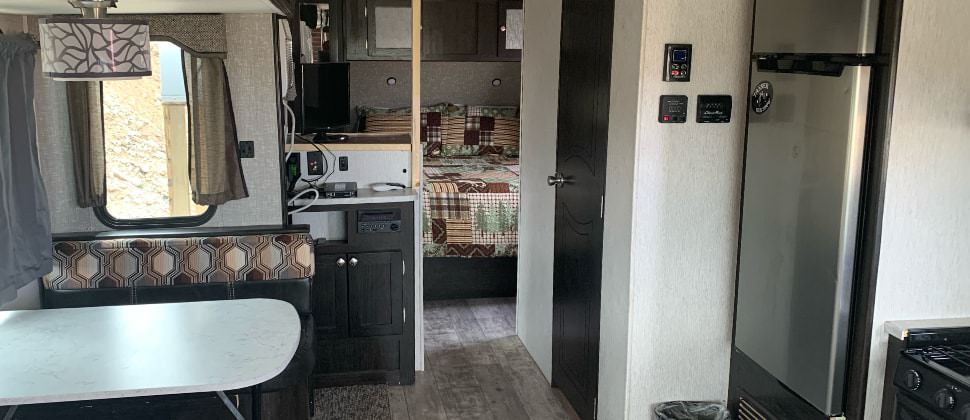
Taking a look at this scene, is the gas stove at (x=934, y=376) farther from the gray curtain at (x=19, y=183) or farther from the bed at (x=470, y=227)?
the bed at (x=470, y=227)

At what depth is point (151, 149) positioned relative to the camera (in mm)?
3424

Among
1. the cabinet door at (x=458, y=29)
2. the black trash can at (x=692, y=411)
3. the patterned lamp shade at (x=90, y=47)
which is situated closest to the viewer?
the patterned lamp shade at (x=90, y=47)

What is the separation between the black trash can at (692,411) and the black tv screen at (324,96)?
6.96 feet

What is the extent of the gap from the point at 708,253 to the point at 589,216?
0.56 meters

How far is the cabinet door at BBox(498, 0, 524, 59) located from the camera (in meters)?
6.46

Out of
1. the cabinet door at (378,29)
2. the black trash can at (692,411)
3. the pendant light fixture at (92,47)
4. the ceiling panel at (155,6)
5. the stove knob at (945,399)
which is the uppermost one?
the cabinet door at (378,29)

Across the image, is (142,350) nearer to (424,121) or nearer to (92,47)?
(92,47)

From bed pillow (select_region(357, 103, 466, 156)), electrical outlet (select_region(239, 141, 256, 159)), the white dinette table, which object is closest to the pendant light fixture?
the white dinette table

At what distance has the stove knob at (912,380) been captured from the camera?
2.15 m

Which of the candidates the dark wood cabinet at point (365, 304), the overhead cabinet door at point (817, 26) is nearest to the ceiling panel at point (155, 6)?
the dark wood cabinet at point (365, 304)

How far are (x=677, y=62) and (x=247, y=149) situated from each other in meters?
1.82

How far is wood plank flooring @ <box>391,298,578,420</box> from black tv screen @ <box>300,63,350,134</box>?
1.31 metres

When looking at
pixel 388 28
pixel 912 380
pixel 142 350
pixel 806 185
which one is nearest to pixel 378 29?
pixel 388 28

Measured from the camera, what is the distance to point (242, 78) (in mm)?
3426
